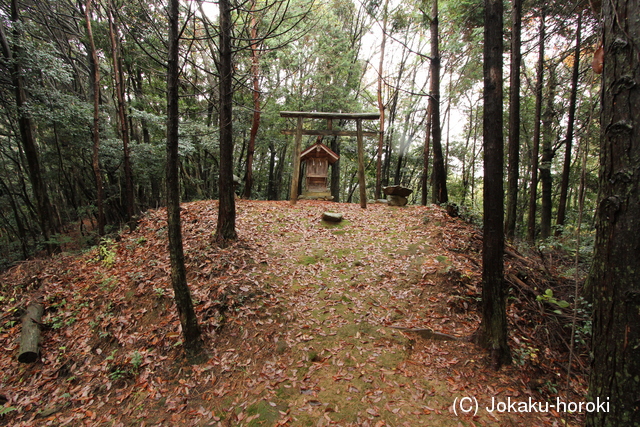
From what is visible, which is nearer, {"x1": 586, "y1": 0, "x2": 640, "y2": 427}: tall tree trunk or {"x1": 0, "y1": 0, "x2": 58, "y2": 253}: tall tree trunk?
{"x1": 586, "y1": 0, "x2": 640, "y2": 427}: tall tree trunk

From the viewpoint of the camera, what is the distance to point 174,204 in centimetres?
374

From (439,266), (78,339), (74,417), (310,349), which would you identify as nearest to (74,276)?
(78,339)

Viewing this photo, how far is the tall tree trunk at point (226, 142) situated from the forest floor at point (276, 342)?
58cm

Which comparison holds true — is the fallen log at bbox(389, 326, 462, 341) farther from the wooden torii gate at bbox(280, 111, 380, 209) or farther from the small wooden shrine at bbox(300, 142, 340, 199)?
the small wooden shrine at bbox(300, 142, 340, 199)

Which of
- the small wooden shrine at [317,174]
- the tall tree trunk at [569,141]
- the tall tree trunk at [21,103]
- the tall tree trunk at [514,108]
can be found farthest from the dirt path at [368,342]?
the tall tree trunk at [21,103]

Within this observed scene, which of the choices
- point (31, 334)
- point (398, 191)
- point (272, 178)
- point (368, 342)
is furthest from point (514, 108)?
point (272, 178)

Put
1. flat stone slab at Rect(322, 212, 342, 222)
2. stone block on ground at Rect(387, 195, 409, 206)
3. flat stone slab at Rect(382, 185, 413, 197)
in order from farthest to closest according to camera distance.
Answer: stone block on ground at Rect(387, 195, 409, 206) < flat stone slab at Rect(382, 185, 413, 197) < flat stone slab at Rect(322, 212, 342, 222)

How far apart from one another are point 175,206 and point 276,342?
2635 mm

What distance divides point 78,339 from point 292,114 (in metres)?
8.55

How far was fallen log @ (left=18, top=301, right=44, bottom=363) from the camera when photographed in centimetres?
438

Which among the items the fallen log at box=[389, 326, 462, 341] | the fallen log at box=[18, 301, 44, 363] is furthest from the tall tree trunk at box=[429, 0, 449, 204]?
the fallen log at box=[18, 301, 44, 363]

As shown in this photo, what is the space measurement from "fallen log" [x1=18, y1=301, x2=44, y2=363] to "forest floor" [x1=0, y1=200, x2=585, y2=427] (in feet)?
0.48

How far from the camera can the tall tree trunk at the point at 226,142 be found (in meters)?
5.70

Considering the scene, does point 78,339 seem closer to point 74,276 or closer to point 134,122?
point 74,276
